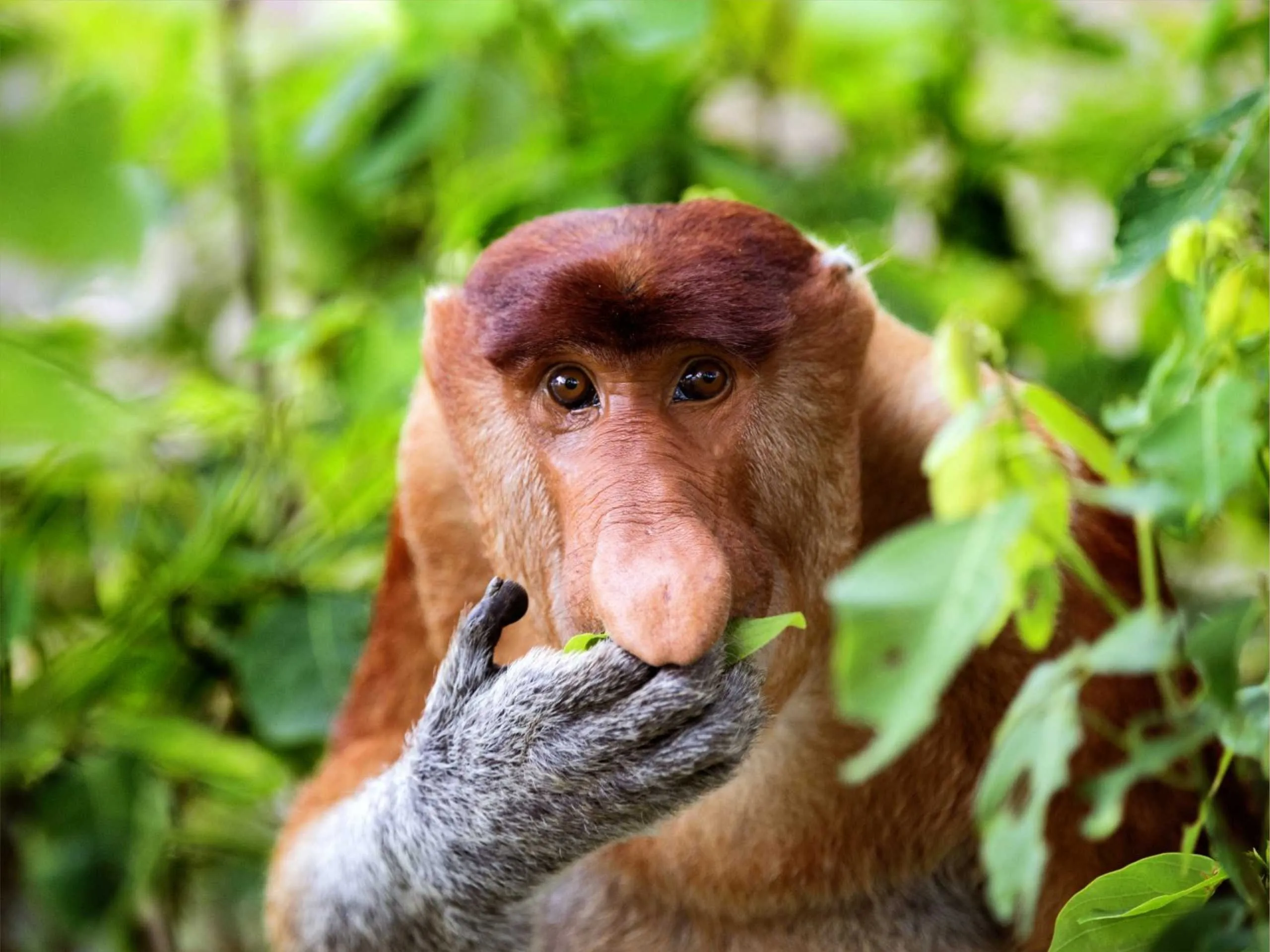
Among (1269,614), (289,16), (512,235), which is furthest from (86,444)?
(289,16)

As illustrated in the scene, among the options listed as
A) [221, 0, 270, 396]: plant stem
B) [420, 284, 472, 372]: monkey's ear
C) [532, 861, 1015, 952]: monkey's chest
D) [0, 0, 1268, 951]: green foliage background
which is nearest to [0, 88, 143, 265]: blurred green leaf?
[420, 284, 472, 372]: monkey's ear

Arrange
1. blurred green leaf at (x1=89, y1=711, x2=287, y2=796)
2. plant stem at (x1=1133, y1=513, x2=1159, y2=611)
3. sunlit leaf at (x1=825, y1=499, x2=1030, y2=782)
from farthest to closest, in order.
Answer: blurred green leaf at (x1=89, y1=711, x2=287, y2=796), plant stem at (x1=1133, y1=513, x2=1159, y2=611), sunlit leaf at (x1=825, y1=499, x2=1030, y2=782)

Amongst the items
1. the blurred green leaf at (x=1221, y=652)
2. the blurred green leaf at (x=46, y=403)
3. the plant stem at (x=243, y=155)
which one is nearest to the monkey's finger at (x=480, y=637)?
the blurred green leaf at (x=1221, y=652)

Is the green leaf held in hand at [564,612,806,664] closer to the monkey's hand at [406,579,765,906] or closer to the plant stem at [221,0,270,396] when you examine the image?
the monkey's hand at [406,579,765,906]

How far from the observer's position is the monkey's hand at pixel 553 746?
4.64 feet

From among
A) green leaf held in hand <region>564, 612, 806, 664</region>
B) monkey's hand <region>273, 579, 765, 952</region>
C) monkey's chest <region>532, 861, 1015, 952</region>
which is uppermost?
green leaf held in hand <region>564, 612, 806, 664</region>

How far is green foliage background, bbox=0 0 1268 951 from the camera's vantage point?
2.45 metres

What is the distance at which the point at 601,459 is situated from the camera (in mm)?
1448

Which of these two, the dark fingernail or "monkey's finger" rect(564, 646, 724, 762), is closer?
"monkey's finger" rect(564, 646, 724, 762)

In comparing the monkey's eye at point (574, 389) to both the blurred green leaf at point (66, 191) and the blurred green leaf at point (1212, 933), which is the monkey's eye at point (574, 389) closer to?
the blurred green leaf at point (1212, 933)

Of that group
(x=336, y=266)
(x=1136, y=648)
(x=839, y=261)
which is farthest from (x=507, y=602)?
(x=336, y=266)

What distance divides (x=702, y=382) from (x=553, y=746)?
17.3 inches

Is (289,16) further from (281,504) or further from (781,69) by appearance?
(281,504)

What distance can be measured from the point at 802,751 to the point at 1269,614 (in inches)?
32.2
